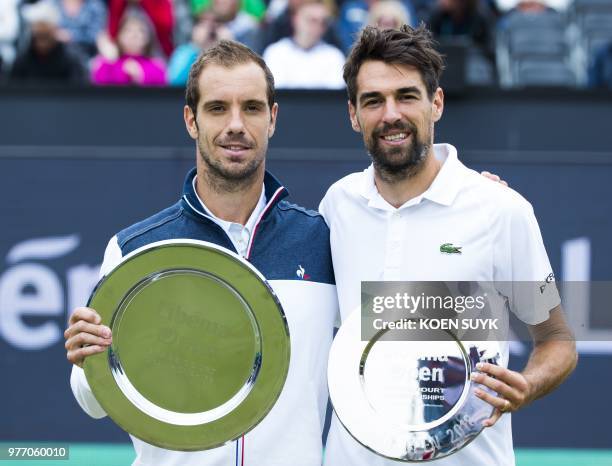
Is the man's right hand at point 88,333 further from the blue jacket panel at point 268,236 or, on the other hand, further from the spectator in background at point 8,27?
the spectator in background at point 8,27

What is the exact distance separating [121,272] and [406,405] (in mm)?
797

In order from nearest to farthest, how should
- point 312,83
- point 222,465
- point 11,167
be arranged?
point 222,465, point 11,167, point 312,83

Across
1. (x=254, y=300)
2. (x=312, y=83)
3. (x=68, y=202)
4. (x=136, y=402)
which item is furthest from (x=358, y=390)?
(x=312, y=83)

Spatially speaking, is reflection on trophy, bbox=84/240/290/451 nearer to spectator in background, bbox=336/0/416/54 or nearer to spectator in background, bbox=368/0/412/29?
spectator in background, bbox=368/0/412/29

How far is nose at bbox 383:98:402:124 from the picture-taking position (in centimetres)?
316

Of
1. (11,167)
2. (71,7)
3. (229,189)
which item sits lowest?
(229,189)

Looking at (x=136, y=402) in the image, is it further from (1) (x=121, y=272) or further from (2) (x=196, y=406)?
(1) (x=121, y=272)

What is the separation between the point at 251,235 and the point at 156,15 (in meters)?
5.02

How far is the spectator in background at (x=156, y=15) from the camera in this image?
25.8 ft

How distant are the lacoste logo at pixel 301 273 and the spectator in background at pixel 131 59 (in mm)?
3979

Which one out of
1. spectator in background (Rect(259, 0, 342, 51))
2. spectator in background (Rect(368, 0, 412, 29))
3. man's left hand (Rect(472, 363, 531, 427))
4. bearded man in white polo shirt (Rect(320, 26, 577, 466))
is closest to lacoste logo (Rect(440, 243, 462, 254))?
bearded man in white polo shirt (Rect(320, 26, 577, 466))

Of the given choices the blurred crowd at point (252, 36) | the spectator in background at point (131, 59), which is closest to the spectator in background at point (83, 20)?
the blurred crowd at point (252, 36)

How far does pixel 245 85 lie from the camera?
10.4 ft

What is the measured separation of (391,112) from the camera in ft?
10.4
